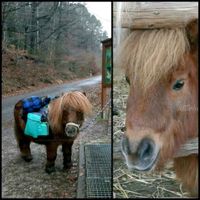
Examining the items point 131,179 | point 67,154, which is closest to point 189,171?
point 131,179

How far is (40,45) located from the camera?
2.35ft

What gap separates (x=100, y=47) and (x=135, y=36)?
146 mm

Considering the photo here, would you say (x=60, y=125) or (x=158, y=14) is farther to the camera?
(x=60, y=125)

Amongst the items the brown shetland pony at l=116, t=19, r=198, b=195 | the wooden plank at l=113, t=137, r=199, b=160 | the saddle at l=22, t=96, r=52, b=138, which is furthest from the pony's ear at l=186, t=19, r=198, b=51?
the saddle at l=22, t=96, r=52, b=138

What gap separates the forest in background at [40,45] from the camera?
0.71 m

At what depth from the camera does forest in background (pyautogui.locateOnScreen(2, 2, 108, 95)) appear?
0.71 meters

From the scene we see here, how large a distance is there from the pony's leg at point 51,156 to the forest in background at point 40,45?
0.66 feet

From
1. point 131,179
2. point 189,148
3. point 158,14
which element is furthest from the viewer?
point 131,179

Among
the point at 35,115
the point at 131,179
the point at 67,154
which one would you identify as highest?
the point at 35,115

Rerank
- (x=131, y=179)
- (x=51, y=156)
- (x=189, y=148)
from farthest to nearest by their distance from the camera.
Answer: (x=131, y=179) < (x=51, y=156) < (x=189, y=148)

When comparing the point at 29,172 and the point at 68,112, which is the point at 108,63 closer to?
the point at 68,112

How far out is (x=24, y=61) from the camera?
70 cm

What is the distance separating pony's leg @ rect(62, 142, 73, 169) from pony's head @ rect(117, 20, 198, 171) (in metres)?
0.27

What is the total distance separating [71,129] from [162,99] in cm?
36
